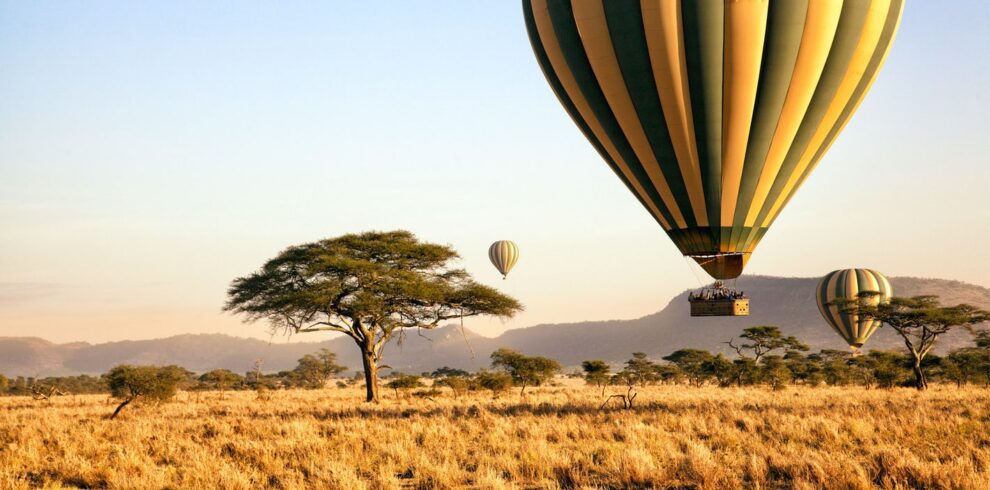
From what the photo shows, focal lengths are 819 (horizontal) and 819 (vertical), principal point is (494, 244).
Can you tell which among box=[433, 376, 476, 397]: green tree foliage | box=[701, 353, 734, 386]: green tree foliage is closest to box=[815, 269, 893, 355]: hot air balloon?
box=[701, 353, 734, 386]: green tree foliage

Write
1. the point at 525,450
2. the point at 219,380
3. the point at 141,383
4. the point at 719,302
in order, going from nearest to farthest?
the point at 525,450, the point at 719,302, the point at 141,383, the point at 219,380

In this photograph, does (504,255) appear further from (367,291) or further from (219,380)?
(367,291)

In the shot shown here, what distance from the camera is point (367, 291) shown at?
112 feet

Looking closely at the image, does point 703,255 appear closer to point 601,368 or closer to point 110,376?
point 110,376

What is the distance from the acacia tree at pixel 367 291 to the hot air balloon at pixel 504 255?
3549cm

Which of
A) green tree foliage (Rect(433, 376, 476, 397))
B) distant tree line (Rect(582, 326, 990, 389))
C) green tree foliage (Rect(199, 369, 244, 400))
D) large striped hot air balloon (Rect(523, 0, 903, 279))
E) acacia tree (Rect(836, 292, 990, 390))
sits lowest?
distant tree line (Rect(582, 326, 990, 389))

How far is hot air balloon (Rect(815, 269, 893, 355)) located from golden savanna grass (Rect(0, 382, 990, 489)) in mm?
39978

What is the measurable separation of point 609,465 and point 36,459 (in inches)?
428

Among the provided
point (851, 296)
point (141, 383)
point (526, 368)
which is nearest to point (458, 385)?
point (526, 368)

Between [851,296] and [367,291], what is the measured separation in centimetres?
4403

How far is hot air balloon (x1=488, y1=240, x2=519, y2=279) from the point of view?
7319 centimetres

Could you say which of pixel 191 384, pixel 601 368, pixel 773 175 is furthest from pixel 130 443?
pixel 191 384

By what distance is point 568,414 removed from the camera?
23.4 m

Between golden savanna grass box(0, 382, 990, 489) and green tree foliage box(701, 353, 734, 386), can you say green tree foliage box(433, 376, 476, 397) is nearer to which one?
golden savanna grass box(0, 382, 990, 489)
